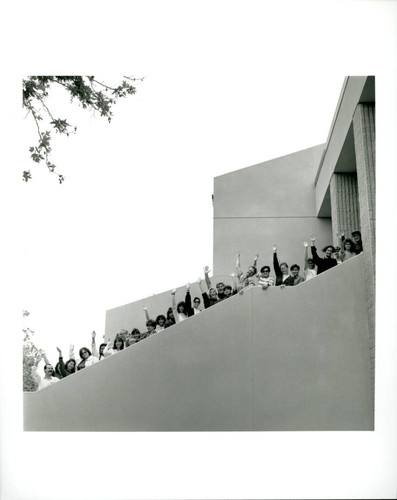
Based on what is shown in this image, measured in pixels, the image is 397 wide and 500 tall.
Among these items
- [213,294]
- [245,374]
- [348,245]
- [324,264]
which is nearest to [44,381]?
[213,294]

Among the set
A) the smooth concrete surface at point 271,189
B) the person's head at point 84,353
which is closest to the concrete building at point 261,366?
the person's head at point 84,353

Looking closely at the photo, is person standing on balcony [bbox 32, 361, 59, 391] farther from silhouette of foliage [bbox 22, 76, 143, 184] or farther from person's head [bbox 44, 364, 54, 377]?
silhouette of foliage [bbox 22, 76, 143, 184]

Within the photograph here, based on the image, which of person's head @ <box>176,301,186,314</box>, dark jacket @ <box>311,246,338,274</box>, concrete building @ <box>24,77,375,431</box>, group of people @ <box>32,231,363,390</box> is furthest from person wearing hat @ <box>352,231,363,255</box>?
person's head @ <box>176,301,186,314</box>

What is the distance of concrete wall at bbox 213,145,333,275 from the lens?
1163 centimetres

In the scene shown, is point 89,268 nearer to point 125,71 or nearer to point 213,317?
point 213,317

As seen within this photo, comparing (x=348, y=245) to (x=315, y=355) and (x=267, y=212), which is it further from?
(x=267, y=212)

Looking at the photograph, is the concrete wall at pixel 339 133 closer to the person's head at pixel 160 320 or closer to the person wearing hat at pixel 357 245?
the person wearing hat at pixel 357 245

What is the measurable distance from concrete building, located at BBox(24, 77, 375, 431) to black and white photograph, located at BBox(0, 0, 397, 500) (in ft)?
0.06

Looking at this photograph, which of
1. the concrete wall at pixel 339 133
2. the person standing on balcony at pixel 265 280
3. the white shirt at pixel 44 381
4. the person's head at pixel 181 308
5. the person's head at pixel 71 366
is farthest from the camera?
the person's head at pixel 181 308

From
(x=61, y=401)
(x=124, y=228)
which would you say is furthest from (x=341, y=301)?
(x=124, y=228)

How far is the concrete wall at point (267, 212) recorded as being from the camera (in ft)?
38.2

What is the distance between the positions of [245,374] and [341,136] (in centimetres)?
269

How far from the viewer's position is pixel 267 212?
11.7 m

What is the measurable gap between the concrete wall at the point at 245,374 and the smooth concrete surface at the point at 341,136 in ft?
4.70
